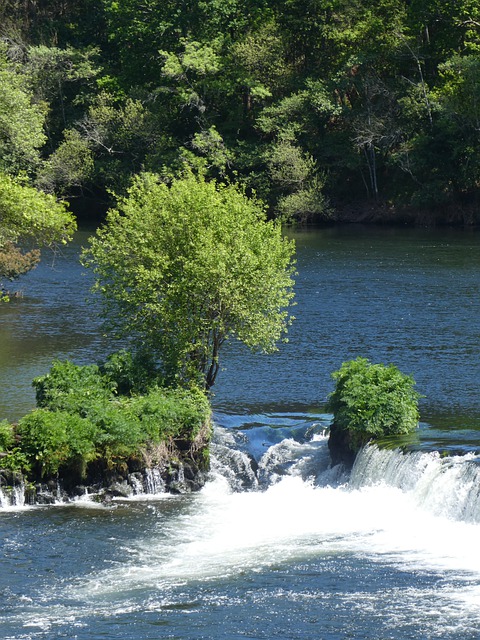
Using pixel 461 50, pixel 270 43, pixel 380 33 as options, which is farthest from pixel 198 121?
pixel 461 50

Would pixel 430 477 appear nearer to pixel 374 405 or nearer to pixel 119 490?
pixel 374 405

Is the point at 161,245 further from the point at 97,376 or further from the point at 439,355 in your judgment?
the point at 439,355

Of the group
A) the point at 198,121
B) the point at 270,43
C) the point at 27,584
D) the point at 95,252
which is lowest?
the point at 27,584

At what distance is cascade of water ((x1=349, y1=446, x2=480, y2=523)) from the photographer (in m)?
33.1

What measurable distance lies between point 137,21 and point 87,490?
80159mm

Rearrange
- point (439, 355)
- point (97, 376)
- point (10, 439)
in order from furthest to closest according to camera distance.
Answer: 1. point (439, 355)
2. point (97, 376)
3. point (10, 439)

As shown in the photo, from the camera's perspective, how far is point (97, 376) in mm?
38562

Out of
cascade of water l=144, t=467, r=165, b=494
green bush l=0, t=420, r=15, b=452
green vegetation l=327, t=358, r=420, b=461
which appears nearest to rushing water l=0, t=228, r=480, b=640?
cascade of water l=144, t=467, r=165, b=494

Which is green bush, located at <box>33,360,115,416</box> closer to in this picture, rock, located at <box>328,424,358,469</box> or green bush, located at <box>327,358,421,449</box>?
rock, located at <box>328,424,358,469</box>

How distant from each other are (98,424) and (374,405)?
9460 mm

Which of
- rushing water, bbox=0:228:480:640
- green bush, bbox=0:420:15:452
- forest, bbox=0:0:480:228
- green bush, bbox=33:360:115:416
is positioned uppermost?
forest, bbox=0:0:480:228

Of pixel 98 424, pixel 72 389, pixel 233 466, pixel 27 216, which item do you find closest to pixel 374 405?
pixel 233 466

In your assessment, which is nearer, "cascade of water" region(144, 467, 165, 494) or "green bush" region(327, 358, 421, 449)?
"cascade of water" region(144, 467, 165, 494)

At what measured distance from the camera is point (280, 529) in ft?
108
